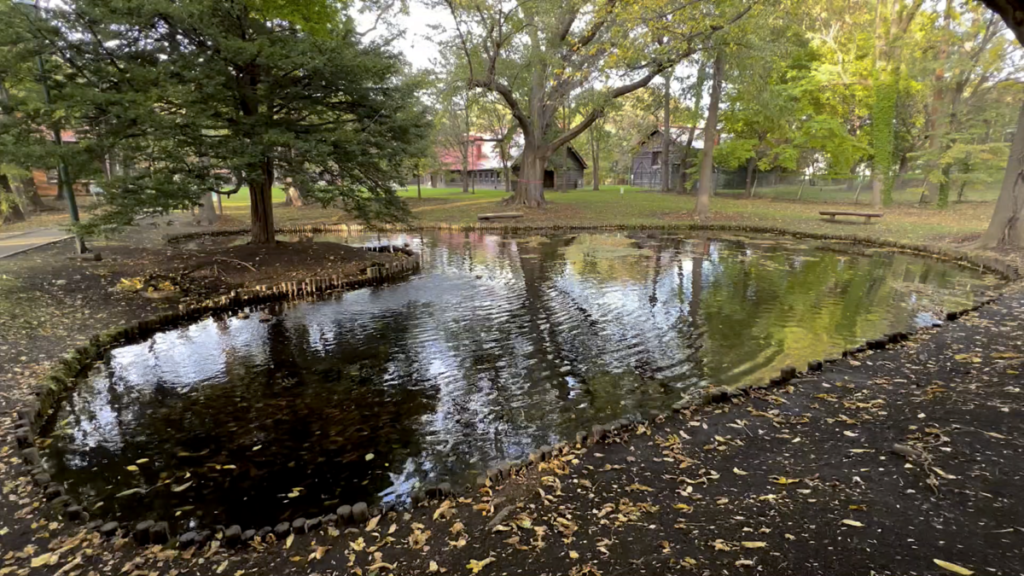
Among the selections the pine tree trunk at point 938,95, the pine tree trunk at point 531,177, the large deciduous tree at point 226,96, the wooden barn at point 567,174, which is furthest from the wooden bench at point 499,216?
the wooden barn at point 567,174

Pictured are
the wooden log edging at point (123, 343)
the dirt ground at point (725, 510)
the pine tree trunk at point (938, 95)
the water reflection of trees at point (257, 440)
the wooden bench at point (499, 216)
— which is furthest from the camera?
the wooden bench at point (499, 216)

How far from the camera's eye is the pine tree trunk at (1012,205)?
474 inches

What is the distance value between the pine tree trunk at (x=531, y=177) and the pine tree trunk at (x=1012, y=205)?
16.9m

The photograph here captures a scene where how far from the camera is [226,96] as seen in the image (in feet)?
34.5

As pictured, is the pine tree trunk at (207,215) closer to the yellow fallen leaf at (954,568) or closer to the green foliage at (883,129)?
the yellow fallen leaf at (954,568)

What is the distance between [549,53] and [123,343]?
58.6ft

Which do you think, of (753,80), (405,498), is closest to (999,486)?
(405,498)

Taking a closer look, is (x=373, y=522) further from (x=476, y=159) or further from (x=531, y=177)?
(x=476, y=159)

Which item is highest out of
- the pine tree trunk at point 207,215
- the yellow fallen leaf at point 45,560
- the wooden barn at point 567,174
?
the wooden barn at point 567,174

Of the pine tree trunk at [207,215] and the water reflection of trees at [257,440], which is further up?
the pine tree trunk at [207,215]

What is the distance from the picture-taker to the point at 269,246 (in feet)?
42.5

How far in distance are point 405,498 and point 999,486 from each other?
4243 millimetres

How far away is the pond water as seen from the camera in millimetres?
4492

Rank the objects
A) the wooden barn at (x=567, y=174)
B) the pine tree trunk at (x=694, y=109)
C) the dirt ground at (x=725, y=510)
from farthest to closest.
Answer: the wooden barn at (x=567, y=174) < the pine tree trunk at (x=694, y=109) < the dirt ground at (x=725, y=510)
